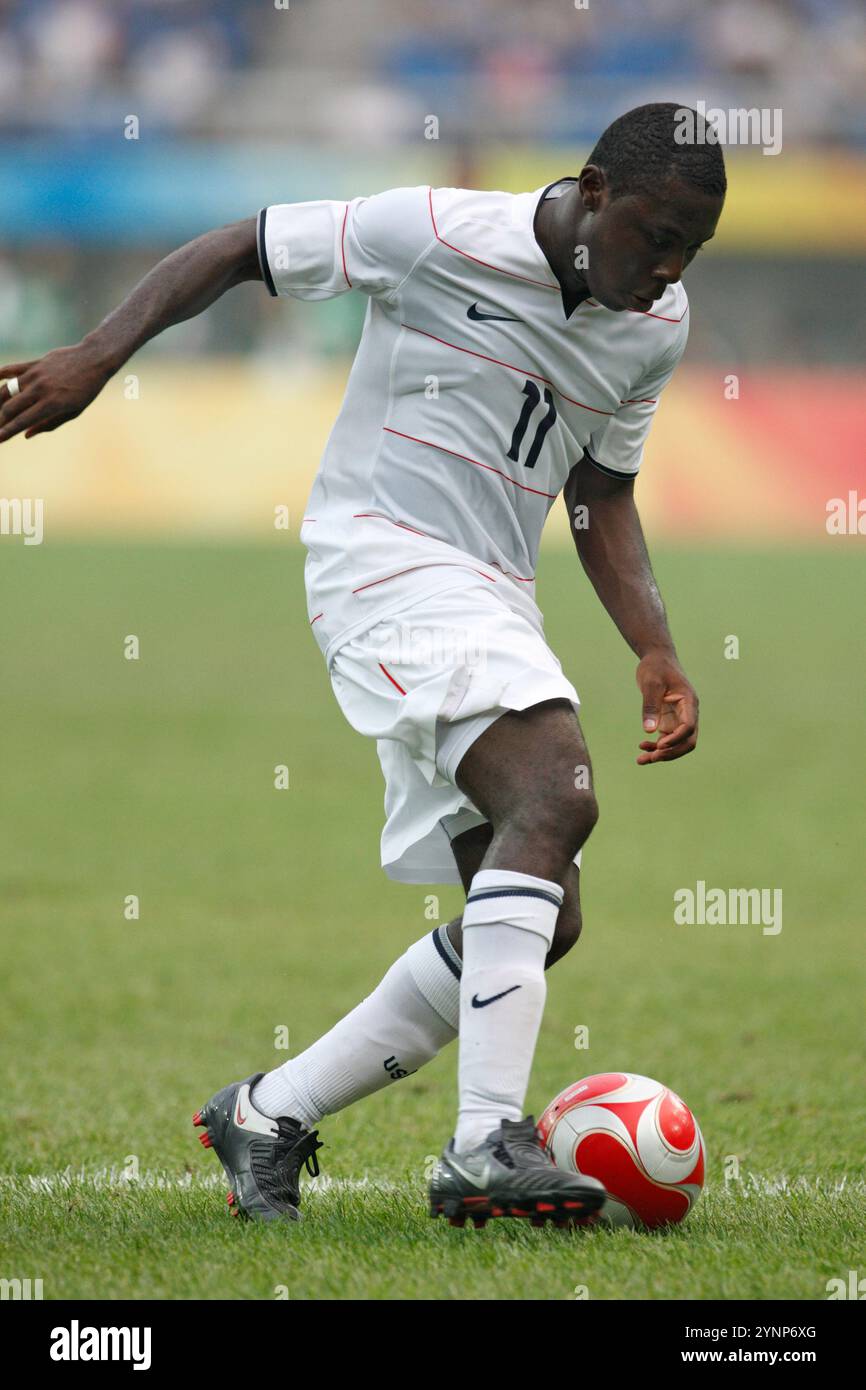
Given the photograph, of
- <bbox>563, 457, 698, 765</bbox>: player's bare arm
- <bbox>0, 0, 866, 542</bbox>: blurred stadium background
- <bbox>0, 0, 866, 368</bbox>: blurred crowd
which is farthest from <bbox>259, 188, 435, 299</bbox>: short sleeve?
<bbox>0, 0, 866, 368</bbox>: blurred crowd

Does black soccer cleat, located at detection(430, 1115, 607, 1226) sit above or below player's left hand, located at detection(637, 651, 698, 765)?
below

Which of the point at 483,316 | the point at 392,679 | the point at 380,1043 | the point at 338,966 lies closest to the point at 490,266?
the point at 483,316

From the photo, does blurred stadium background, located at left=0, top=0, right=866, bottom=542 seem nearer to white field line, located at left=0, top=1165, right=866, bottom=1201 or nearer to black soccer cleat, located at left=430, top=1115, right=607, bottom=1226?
white field line, located at left=0, top=1165, right=866, bottom=1201

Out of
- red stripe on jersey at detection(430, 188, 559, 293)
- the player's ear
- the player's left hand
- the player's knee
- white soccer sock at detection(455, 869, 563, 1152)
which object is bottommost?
white soccer sock at detection(455, 869, 563, 1152)

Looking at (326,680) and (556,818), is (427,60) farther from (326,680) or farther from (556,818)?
(556,818)

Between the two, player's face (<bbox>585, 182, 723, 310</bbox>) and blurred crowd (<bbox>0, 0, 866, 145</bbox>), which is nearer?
player's face (<bbox>585, 182, 723, 310</bbox>)

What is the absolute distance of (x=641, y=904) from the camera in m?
7.67

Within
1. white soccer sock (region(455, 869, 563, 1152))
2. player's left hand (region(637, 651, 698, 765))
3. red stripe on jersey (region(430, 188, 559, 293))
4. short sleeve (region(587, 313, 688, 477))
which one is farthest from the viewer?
short sleeve (region(587, 313, 688, 477))

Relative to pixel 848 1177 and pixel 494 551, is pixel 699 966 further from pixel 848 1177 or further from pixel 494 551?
pixel 494 551

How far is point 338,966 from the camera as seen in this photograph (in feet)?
21.6

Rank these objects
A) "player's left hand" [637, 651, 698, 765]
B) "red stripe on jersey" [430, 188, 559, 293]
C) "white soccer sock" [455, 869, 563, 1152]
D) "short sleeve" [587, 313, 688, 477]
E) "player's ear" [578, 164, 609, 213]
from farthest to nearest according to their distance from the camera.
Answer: "short sleeve" [587, 313, 688, 477]
"player's left hand" [637, 651, 698, 765]
"red stripe on jersey" [430, 188, 559, 293]
"player's ear" [578, 164, 609, 213]
"white soccer sock" [455, 869, 563, 1152]

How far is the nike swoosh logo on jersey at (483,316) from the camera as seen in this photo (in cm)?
370

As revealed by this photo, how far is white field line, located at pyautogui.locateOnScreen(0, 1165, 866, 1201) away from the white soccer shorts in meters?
0.78

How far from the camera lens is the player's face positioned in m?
3.44
